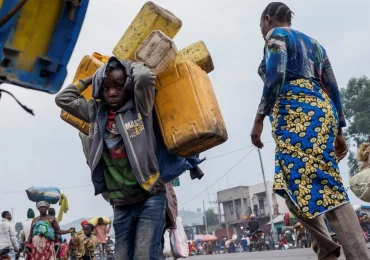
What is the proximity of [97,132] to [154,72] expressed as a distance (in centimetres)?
52

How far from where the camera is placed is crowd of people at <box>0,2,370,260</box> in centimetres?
344

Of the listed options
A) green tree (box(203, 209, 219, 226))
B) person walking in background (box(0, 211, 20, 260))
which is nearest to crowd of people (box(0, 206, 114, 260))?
person walking in background (box(0, 211, 20, 260))

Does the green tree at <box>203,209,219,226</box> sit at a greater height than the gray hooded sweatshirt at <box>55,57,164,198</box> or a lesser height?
greater

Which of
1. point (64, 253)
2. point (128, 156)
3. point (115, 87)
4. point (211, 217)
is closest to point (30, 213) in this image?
point (64, 253)

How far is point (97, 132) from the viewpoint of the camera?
3.62 m

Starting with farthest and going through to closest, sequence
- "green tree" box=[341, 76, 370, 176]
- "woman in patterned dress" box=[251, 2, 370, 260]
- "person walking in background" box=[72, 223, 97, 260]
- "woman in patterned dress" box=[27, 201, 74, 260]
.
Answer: "green tree" box=[341, 76, 370, 176], "person walking in background" box=[72, 223, 97, 260], "woman in patterned dress" box=[27, 201, 74, 260], "woman in patterned dress" box=[251, 2, 370, 260]

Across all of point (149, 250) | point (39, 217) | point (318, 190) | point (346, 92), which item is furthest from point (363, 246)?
point (346, 92)

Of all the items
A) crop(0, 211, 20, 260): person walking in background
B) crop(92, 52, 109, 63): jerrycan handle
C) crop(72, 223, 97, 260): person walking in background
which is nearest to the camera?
crop(92, 52, 109, 63): jerrycan handle

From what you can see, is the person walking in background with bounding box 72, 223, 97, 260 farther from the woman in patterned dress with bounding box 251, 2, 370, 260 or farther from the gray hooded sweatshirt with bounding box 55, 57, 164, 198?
the woman in patterned dress with bounding box 251, 2, 370, 260

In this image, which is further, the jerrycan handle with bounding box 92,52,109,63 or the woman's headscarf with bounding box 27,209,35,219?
the woman's headscarf with bounding box 27,209,35,219

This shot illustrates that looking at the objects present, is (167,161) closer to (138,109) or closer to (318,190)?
(138,109)

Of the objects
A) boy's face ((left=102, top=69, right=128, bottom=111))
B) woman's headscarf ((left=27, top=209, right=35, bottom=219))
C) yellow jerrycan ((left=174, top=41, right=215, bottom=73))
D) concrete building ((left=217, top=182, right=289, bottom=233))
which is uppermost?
concrete building ((left=217, top=182, right=289, bottom=233))

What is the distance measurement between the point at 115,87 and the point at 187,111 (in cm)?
48

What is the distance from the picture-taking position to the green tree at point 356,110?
57.8 metres
